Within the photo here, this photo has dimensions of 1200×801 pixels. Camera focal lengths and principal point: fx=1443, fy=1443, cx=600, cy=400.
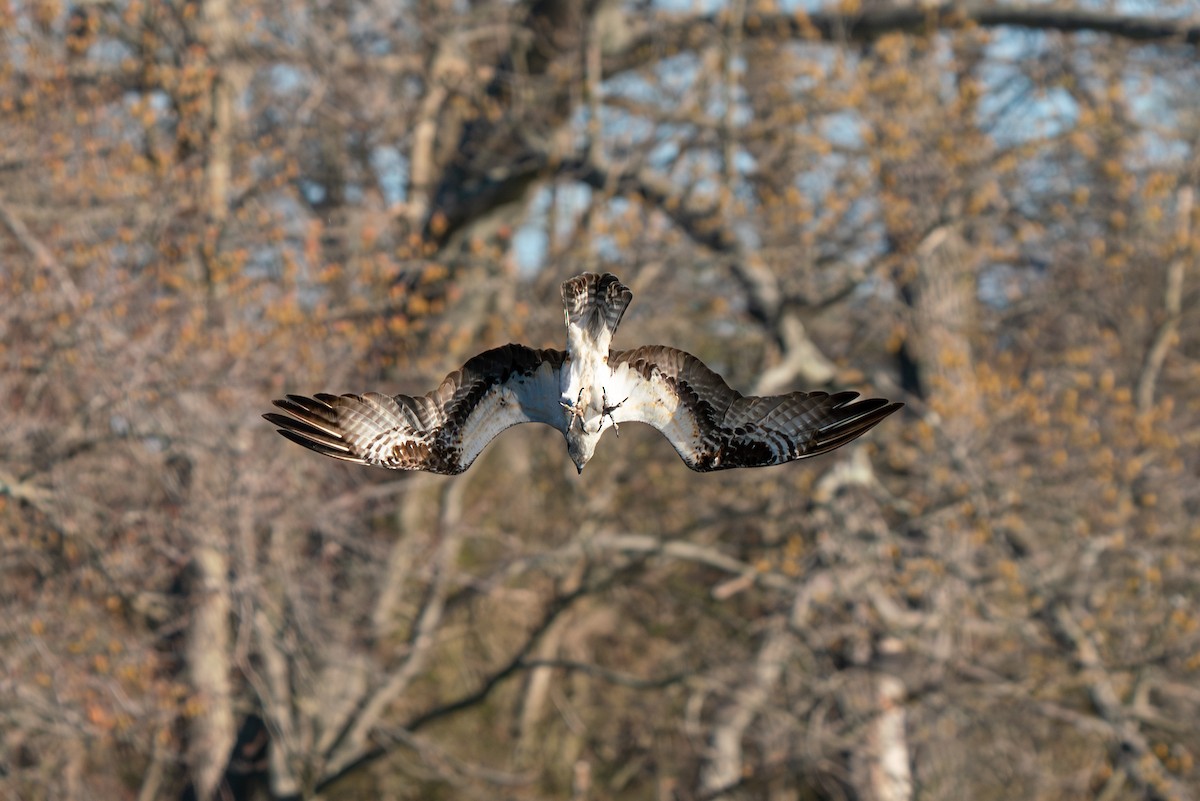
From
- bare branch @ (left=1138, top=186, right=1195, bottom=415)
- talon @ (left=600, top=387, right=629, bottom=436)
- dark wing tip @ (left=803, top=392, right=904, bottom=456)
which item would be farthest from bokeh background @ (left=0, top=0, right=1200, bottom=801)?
dark wing tip @ (left=803, top=392, right=904, bottom=456)

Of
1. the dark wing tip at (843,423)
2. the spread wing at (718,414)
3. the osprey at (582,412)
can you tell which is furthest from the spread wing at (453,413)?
the dark wing tip at (843,423)

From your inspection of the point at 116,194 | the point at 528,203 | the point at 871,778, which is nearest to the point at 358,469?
the point at 116,194

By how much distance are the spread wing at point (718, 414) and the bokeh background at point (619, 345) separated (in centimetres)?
472

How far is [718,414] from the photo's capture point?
597 cm

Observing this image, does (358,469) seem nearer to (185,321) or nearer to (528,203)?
(185,321)

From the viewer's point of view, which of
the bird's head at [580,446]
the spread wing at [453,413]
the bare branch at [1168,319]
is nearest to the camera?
the bird's head at [580,446]

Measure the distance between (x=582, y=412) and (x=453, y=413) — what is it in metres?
0.60

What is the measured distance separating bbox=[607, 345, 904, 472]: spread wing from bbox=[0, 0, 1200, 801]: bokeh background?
4.72m

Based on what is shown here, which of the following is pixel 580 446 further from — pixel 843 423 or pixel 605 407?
pixel 843 423

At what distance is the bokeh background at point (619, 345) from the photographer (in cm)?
1033

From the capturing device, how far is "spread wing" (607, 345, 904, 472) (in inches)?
229

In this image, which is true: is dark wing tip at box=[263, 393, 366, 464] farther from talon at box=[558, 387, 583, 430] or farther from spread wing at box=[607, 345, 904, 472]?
spread wing at box=[607, 345, 904, 472]

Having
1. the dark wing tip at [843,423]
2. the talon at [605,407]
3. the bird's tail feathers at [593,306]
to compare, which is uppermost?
the bird's tail feathers at [593,306]

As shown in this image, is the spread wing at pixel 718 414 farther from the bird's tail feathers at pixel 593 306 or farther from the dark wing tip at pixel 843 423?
the bird's tail feathers at pixel 593 306
